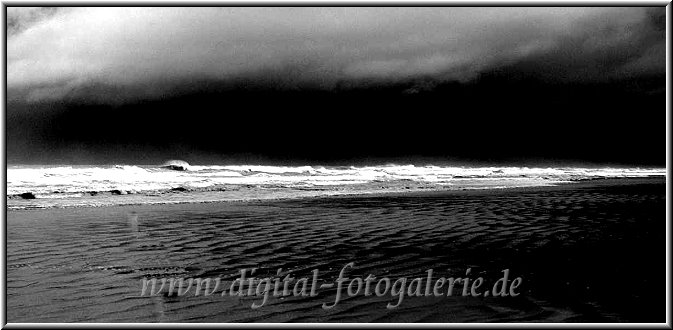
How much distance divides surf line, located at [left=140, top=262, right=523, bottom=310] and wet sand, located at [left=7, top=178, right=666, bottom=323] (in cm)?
18

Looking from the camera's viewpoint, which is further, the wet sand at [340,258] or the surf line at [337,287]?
the surf line at [337,287]

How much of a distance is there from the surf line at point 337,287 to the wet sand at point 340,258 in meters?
0.18

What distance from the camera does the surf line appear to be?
728cm

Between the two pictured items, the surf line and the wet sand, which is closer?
the wet sand

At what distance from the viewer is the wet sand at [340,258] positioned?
6.52 m

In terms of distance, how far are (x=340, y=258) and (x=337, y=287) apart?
2294 millimetres

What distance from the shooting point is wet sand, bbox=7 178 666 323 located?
6.52m

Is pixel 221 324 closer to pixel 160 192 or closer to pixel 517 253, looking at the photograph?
pixel 517 253

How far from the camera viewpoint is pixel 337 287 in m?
7.68

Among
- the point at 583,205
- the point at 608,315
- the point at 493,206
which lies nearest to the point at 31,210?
the point at 493,206

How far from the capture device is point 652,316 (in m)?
6.34

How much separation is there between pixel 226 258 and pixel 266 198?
16.9 meters

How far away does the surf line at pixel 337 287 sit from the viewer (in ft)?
23.9

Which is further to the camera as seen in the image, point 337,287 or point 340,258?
point 340,258
